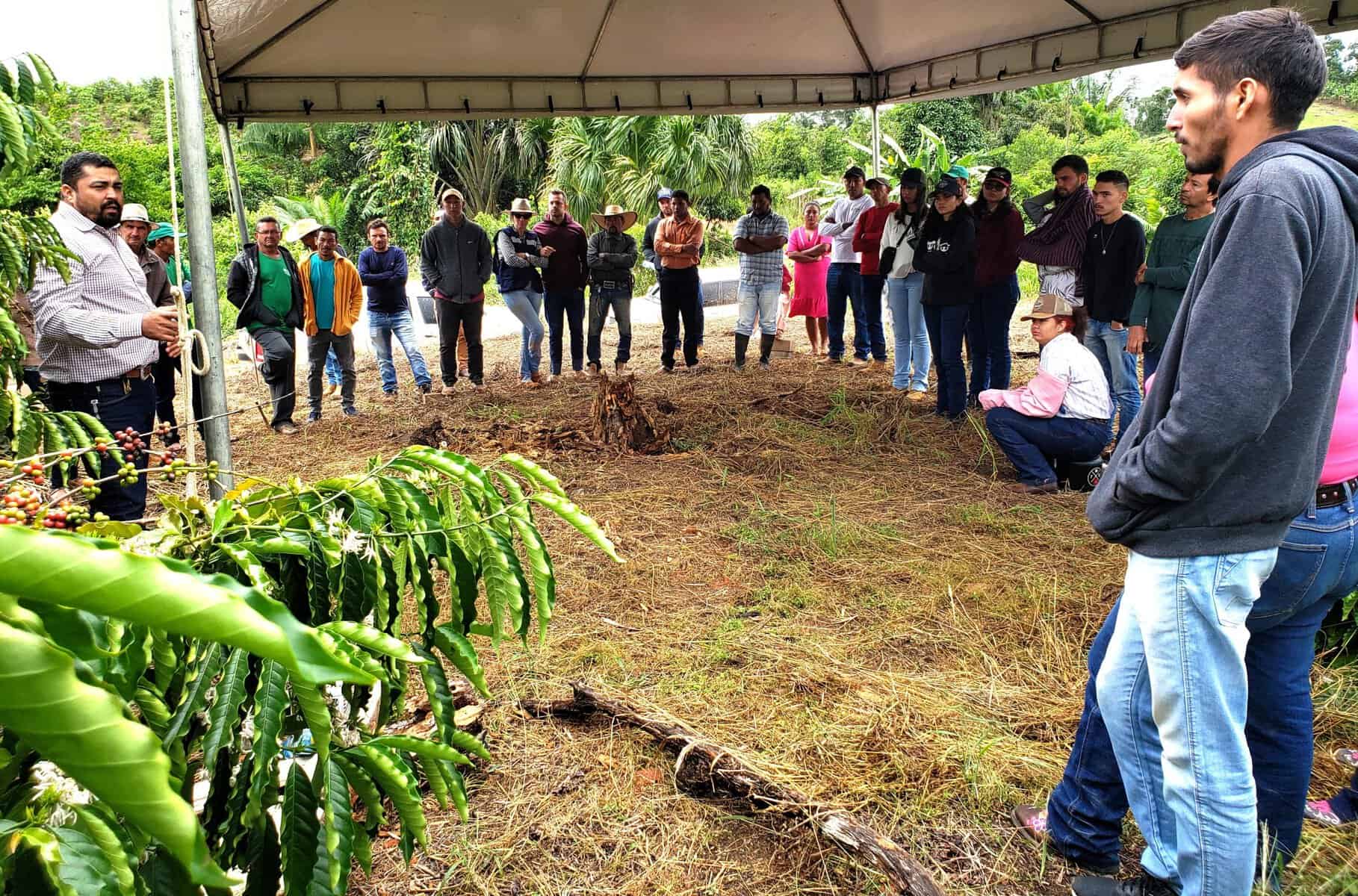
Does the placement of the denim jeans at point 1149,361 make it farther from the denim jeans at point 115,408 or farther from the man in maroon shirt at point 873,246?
the denim jeans at point 115,408

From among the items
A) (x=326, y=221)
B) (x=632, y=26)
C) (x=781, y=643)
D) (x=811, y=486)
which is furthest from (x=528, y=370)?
(x=326, y=221)

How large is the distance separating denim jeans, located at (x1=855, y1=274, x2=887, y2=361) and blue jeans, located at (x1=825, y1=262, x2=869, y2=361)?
0.04m

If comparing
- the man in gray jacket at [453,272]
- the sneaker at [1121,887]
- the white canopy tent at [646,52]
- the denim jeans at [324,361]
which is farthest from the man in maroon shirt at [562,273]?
the sneaker at [1121,887]

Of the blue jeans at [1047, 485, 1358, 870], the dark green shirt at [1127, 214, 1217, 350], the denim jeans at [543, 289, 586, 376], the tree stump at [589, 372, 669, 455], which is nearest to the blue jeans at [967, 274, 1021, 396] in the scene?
the dark green shirt at [1127, 214, 1217, 350]

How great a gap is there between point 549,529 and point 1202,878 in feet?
12.2

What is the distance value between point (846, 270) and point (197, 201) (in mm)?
6628

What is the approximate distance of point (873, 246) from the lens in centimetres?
860

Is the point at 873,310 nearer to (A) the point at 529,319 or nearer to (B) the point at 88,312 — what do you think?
(A) the point at 529,319

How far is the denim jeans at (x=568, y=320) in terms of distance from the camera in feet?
A: 30.2

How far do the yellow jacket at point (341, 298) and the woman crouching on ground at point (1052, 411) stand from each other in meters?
5.41

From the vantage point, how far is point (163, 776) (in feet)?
1.79

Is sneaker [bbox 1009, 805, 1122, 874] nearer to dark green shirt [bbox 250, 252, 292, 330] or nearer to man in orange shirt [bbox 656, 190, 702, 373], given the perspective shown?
dark green shirt [bbox 250, 252, 292, 330]

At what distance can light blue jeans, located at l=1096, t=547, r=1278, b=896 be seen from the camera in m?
1.72

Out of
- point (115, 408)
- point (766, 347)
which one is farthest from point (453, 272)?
point (115, 408)
